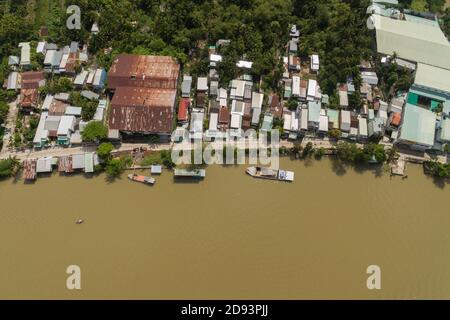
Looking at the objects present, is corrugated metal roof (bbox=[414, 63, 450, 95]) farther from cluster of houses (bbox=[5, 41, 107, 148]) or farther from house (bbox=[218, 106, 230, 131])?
cluster of houses (bbox=[5, 41, 107, 148])

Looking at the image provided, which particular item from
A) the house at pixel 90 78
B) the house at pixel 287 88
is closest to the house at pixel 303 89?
the house at pixel 287 88

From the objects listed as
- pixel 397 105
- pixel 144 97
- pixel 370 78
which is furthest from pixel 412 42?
pixel 144 97

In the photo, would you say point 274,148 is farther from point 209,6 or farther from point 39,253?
point 39,253

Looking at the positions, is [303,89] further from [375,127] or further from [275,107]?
[375,127]

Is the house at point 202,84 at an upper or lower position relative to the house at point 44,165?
upper

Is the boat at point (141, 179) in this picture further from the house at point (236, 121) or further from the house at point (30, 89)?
the house at point (30, 89)

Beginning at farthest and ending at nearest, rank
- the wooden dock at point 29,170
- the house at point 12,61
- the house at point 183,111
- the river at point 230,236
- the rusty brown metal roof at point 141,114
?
the house at point 12,61, the house at point 183,111, the rusty brown metal roof at point 141,114, the wooden dock at point 29,170, the river at point 230,236

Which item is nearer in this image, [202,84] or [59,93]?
[59,93]
